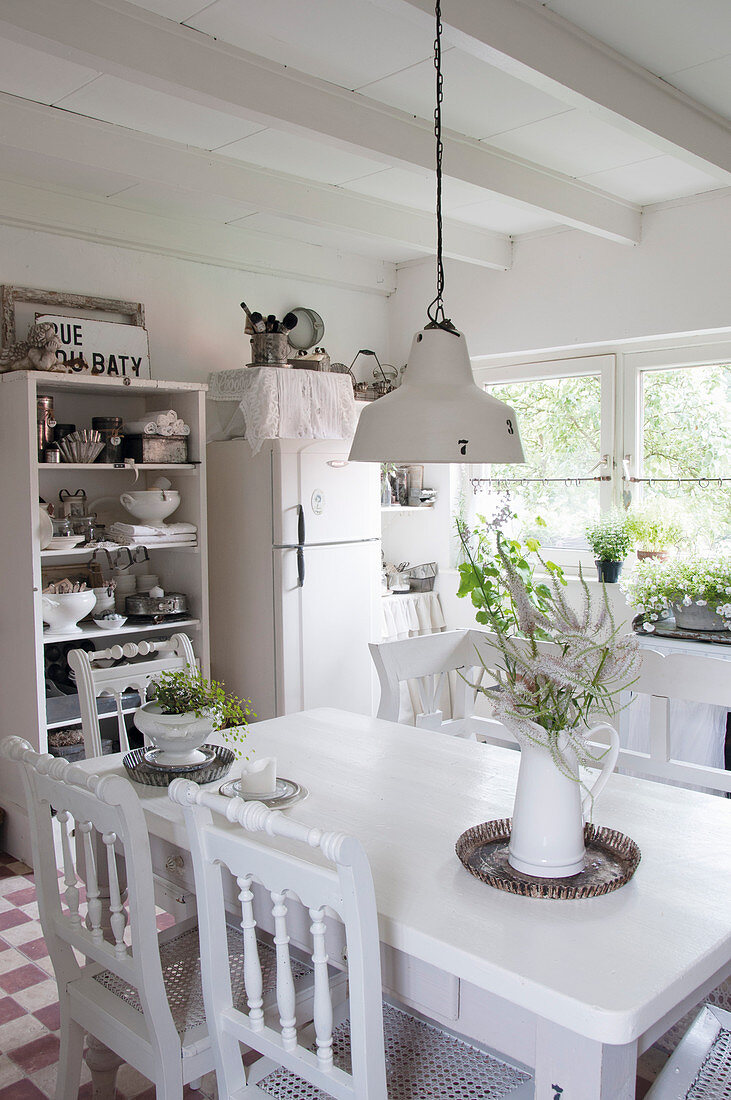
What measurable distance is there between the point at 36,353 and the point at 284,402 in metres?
1.07

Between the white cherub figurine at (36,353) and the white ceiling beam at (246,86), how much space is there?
1148mm

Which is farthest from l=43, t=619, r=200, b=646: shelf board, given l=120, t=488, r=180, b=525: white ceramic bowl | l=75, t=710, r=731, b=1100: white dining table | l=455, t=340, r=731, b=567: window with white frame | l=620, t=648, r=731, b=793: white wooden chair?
l=620, t=648, r=731, b=793: white wooden chair

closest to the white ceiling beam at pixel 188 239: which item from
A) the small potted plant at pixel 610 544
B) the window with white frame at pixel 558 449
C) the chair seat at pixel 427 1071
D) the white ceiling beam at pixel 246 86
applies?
the window with white frame at pixel 558 449

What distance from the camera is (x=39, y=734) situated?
326cm

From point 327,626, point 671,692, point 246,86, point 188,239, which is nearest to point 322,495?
point 327,626

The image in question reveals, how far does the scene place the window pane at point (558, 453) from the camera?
14.1 ft

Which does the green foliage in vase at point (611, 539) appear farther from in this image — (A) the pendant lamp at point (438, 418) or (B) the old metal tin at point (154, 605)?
(A) the pendant lamp at point (438, 418)

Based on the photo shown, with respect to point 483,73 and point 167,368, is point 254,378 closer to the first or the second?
point 167,368

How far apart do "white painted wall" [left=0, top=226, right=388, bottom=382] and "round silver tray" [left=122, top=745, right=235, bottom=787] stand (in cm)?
225

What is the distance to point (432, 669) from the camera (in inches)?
111

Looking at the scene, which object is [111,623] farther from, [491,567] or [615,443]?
[615,443]

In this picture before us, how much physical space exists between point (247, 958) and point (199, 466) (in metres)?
2.59

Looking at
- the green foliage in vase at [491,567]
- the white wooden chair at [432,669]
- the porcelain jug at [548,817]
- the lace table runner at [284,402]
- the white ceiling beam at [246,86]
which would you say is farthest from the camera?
the green foliage in vase at [491,567]

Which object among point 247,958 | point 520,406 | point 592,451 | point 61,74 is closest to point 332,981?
point 247,958
